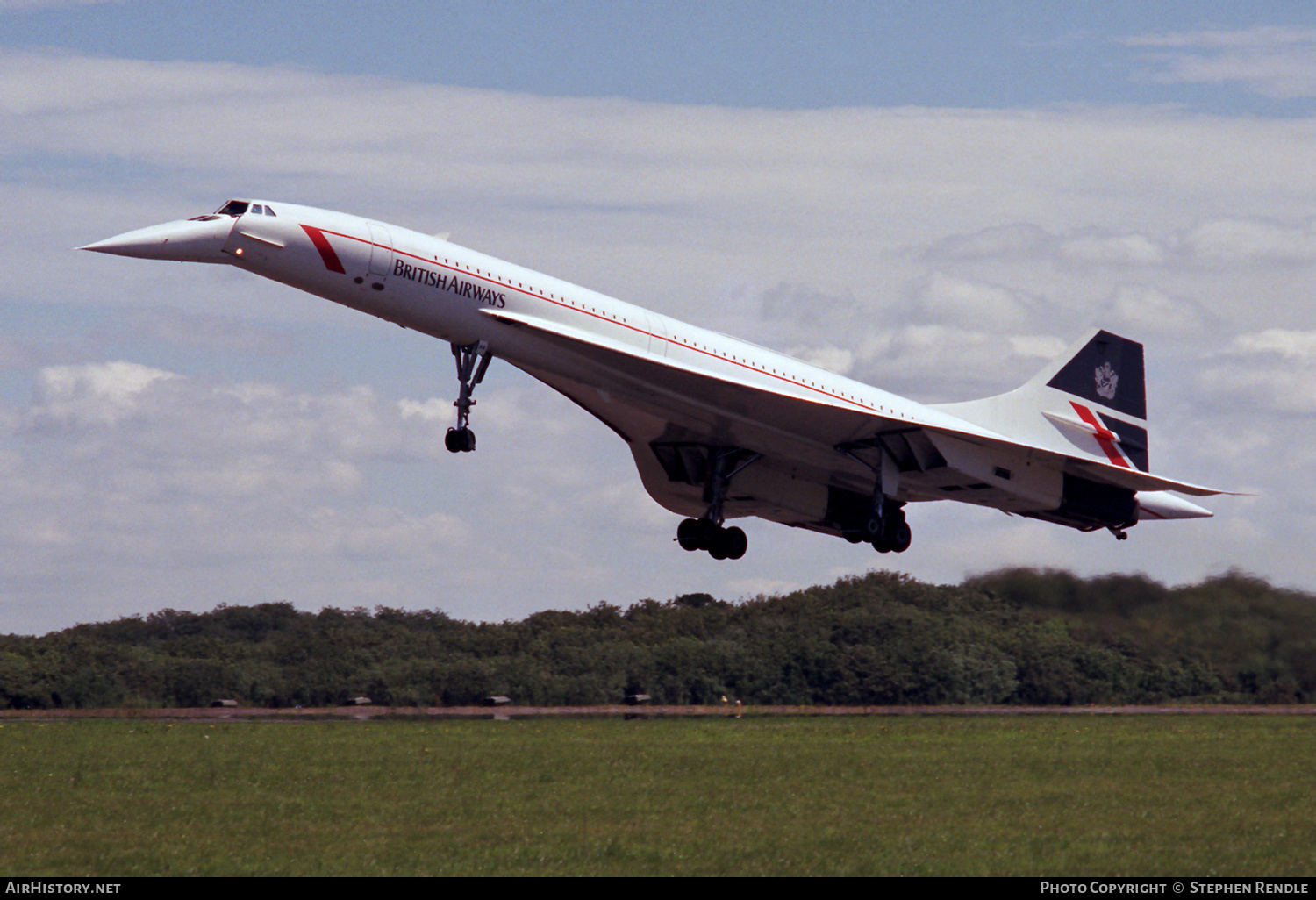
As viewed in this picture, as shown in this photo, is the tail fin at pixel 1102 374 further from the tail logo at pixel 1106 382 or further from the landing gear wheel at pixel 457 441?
the landing gear wheel at pixel 457 441

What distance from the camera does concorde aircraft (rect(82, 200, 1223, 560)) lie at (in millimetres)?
20844

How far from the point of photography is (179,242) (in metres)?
19.7

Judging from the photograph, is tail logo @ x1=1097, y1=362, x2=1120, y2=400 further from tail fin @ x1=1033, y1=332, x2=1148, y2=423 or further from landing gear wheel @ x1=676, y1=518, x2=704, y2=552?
landing gear wheel @ x1=676, y1=518, x2=704, y2=552

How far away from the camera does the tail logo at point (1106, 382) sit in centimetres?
2769

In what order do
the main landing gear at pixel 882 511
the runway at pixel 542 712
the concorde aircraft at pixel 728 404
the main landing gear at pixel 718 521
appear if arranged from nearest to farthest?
the concorde aircraft at pixel 728 404 < the main landing gear at pixel 882 511 < the main landing gear at pixel 718 521 < the runway at pixel 542 712

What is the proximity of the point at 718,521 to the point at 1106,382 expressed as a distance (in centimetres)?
752

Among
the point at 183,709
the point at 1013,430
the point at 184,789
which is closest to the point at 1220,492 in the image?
the point at 1013,430

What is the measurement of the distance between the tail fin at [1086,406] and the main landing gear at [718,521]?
13.4ft

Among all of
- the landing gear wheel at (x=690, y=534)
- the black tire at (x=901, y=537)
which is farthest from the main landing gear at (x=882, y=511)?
the landing gear wheel at (x=690, y=534)

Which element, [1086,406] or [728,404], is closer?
[728,404]

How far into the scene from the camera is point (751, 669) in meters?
43.8

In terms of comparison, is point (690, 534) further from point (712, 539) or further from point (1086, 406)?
point (1086, 406)

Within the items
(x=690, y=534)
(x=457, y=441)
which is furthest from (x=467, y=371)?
(x=690, y=534)

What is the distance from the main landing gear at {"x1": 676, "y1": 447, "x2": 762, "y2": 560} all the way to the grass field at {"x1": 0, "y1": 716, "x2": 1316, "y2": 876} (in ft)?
12.7
